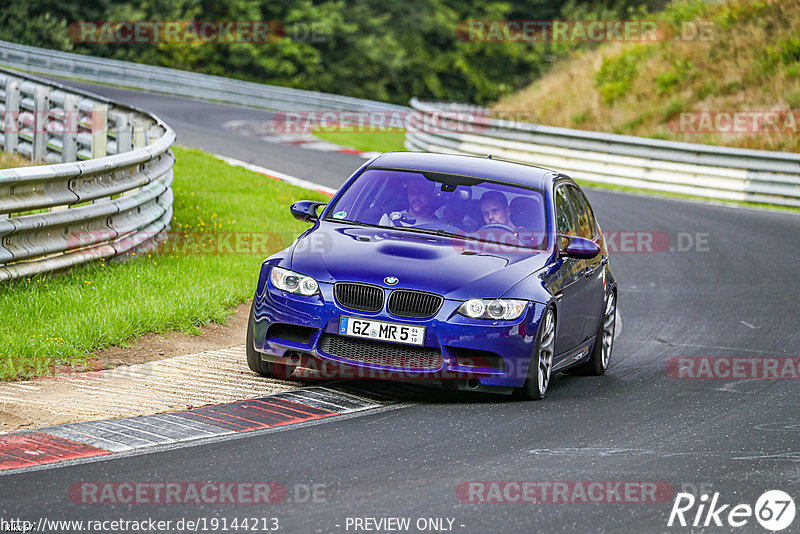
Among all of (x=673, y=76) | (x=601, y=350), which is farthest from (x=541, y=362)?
(x=673, y=76)

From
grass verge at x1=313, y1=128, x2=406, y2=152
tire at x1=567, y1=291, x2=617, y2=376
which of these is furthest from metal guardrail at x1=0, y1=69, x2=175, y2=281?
grass verge at x1=313, y1=128, x2=406, y2=152

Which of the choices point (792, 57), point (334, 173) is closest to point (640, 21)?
point (792, 57)

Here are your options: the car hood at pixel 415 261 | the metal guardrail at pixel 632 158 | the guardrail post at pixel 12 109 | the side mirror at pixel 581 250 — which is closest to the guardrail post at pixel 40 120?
the guardrail post at pixel 12 109

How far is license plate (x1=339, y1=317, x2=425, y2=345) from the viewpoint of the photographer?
7469 millimetres

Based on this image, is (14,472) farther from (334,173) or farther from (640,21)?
(640,21)

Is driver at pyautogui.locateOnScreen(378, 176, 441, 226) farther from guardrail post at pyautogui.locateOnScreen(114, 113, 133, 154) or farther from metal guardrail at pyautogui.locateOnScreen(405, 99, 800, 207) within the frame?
metal guardrail at pyautogui.locateOnScreen(405, 99, 800, 207)

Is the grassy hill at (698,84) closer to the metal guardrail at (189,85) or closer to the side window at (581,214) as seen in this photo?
the metal guardrail at (189,85)

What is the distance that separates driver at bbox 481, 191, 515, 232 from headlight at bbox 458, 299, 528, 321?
1159 mm

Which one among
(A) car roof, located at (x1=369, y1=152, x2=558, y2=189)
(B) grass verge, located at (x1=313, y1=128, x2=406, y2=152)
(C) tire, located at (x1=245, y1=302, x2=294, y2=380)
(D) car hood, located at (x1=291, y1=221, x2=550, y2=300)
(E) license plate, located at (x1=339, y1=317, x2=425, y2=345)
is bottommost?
(B) grass verge, located at (x1=313, y1=128, x2=406, y2=152)

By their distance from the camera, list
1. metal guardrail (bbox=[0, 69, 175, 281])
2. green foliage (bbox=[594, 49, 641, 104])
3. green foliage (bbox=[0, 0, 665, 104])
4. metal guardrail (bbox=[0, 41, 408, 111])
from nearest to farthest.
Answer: metal guardrail (bbox=[0, 69, 175, 281]) → green foliage (bbox=[594, 49, 641, 104]) → metal guardrail (bbox=[0, 41, 408, 111]) → green foliage (bbox=[0, 0, 665, 104])

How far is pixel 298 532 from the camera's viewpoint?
4863 millimetres

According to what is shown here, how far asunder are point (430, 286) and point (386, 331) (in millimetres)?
411

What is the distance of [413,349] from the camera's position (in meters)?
7.54

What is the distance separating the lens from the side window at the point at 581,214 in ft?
31.9
